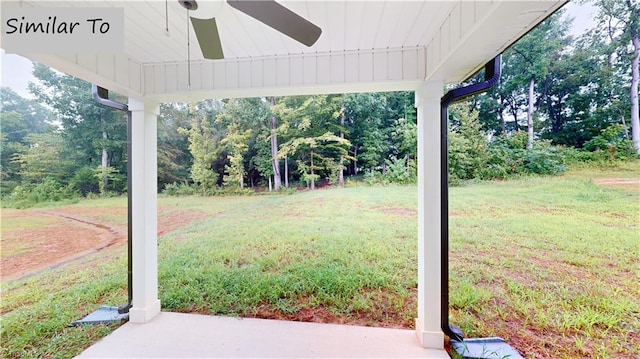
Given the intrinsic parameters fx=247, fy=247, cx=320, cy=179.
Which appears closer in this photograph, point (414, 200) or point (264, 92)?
point (264, 92)

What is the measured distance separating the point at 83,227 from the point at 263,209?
2.08 m

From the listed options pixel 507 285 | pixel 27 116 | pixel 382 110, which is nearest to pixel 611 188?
pixel 507 285

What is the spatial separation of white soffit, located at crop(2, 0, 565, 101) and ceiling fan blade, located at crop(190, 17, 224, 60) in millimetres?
29

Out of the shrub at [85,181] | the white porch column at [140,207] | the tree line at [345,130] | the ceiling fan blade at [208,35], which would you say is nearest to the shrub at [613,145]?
the tree line at [345,130]

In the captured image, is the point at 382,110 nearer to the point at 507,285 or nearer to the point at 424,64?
the point at 424,64

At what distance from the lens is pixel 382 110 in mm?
3107

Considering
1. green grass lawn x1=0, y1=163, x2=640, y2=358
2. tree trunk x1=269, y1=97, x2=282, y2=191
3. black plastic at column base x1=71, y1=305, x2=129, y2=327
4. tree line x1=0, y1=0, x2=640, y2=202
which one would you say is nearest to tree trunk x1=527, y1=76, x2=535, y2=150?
tree line x1=0, y1=0, x2=640, y2=202

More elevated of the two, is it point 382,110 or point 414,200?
point 382,110

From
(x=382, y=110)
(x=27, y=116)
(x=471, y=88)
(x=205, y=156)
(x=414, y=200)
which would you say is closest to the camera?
(x=471, y=88)

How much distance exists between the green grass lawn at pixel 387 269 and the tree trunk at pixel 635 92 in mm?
206

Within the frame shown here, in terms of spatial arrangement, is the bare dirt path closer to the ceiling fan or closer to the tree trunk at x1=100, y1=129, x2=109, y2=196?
the tree trunk at x1=100, y1=129, x2=109, y2=196

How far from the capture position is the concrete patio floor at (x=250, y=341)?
1742mm

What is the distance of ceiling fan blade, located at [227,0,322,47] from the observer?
0.86 meters

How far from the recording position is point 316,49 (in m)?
1.79
